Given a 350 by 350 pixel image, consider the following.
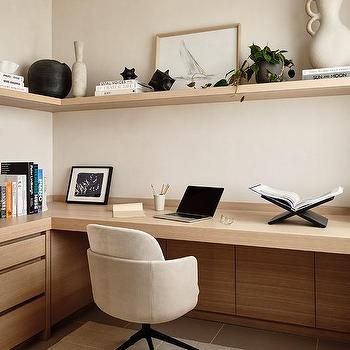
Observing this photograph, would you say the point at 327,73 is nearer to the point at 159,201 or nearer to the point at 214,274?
the point at 159,201

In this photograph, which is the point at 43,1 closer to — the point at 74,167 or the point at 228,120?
the point at 74,167

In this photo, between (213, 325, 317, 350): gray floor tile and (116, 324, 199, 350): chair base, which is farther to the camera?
(213, 325, 317, 350): gray floor tile

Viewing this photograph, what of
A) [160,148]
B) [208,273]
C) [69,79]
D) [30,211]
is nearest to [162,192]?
[160,148]

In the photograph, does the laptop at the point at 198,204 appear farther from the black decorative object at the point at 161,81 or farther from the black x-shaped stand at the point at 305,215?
the black decorative object at the point at 161,81

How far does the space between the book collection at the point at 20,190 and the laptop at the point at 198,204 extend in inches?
31.8

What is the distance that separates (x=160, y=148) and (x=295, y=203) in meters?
1.10

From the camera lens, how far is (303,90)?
7.15 feet

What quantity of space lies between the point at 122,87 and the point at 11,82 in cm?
67

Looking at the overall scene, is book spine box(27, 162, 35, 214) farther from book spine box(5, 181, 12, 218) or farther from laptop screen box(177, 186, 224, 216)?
laptop screen box(177, 186, 224, 216)

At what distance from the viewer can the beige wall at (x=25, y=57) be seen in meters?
2.70

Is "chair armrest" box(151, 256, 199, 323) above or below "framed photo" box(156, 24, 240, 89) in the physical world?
below

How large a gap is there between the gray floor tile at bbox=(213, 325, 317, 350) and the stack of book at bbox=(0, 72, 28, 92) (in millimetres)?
1948

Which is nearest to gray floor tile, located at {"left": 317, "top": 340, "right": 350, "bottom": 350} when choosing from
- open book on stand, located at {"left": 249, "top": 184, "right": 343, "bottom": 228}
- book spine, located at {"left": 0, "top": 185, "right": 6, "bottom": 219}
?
open book on stand, located at {"left": 249, "top": 184, "right": 343, "bottom": 228}

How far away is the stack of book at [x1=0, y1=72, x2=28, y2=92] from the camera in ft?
7.68
